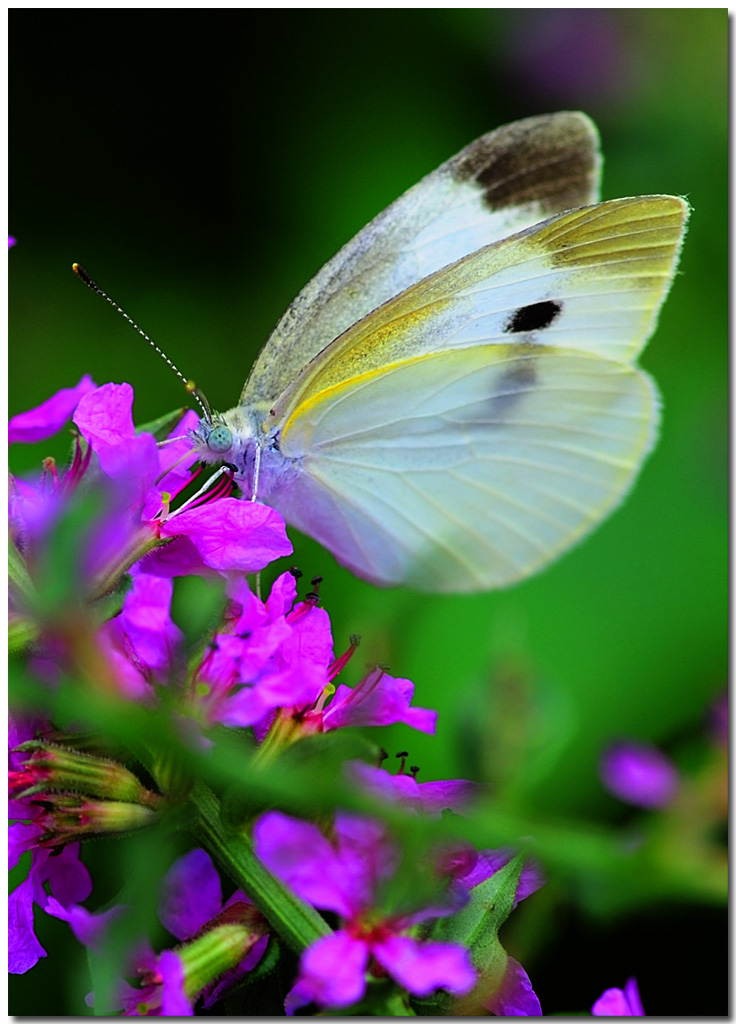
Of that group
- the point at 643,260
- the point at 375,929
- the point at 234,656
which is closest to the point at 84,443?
the point at 234,656

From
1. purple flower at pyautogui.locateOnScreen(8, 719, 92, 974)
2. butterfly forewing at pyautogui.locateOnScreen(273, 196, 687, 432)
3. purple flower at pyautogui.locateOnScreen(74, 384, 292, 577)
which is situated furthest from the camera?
butterfly forewing at pyautogui.locateOnScreen(273, 196, 687, 432)

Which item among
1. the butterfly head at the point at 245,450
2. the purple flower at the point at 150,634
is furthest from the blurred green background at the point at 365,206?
the purple flower at the point at 150,634

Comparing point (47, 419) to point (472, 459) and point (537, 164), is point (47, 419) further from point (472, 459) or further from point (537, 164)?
point (537, 164)

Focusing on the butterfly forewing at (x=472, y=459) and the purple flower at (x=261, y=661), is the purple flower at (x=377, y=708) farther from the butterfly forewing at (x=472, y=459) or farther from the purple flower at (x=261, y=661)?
the butterfly forewing at (x=472, y=459)

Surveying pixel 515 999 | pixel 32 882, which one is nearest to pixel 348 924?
pixel 515 999

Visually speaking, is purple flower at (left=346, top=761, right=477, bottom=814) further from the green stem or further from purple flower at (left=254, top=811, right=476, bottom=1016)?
the green stem

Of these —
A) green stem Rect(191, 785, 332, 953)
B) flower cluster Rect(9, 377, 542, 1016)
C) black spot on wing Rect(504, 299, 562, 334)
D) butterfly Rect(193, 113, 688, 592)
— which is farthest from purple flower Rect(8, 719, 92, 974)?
black spot on wing Rect(504, 299, 562, 334)
